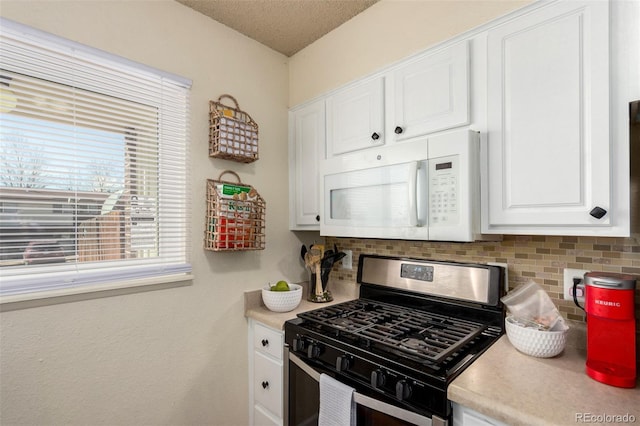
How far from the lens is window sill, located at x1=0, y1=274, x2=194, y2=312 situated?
120 centimetres

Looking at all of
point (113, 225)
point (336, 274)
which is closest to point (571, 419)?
point (336, 274)

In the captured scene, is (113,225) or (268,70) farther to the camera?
(268,70)

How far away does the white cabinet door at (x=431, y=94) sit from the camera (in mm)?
1309

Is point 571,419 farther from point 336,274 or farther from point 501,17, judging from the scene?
point 336,274

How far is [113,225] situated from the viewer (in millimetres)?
1450

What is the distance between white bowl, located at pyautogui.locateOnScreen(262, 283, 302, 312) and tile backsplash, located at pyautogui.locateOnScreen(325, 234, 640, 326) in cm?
78

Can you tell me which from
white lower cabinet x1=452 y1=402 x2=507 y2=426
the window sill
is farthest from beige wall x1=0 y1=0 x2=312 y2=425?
white lower cabinet x1=452 y1=402 x2=507 y2=426

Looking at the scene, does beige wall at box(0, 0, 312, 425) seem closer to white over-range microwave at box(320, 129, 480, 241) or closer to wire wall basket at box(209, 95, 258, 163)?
wire wall basket at box(209, 95, 258, 163)

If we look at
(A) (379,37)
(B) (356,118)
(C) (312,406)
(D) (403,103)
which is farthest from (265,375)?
(A) (379,37)

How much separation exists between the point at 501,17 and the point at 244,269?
172 centimetres

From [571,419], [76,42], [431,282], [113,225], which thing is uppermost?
[76,42]

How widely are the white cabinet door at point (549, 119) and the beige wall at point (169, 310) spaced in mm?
1294

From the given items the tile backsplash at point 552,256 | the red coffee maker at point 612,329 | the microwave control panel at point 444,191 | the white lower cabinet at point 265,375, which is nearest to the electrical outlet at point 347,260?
the tile backsplash at point 552,256

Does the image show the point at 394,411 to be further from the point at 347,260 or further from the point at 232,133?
the point at 232,133
